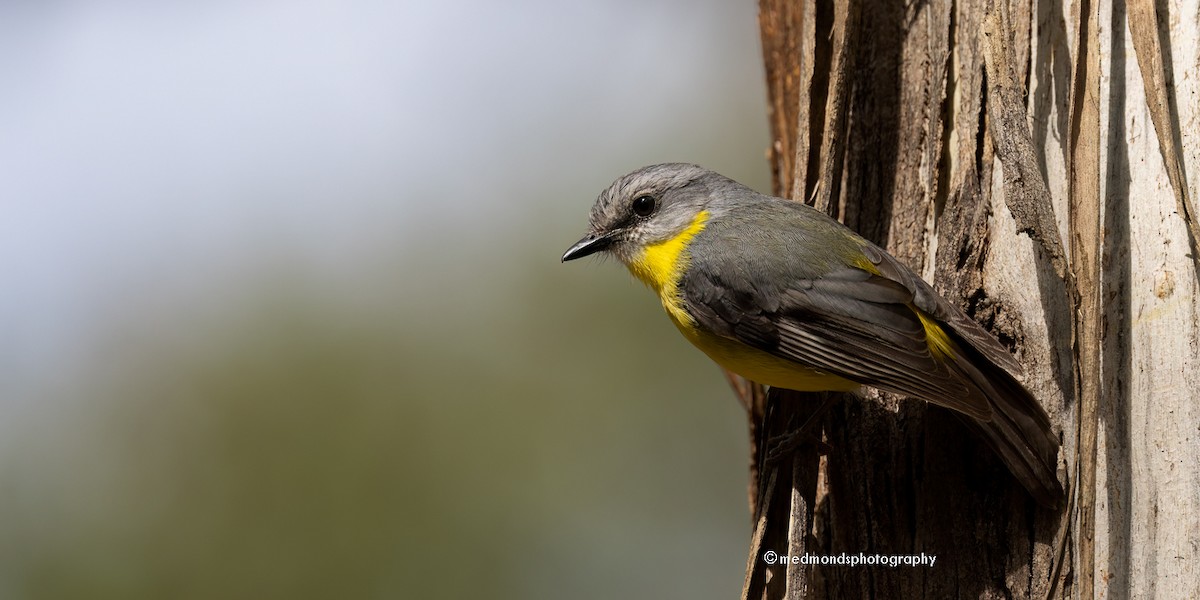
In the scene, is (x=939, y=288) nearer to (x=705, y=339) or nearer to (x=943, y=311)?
(x=943, y=311)

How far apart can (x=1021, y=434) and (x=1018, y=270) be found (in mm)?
463

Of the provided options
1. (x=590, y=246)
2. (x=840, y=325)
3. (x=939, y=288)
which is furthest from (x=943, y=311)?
(x=590, y=246)

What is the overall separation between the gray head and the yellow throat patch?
0.03 m

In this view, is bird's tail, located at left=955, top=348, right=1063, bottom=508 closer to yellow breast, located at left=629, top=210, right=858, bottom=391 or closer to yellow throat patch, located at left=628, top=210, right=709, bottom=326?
yellow breast, located at left=629, top=210, right=858, bottom=391

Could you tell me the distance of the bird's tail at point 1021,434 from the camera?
2.28 metres

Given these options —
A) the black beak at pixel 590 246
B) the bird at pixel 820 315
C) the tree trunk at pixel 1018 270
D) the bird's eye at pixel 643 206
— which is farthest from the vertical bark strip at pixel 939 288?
the black beak at pixel 590 246

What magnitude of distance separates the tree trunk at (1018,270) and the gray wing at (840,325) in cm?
22

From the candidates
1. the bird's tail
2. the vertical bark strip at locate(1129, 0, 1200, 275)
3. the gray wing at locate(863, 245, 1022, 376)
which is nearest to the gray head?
the gray wing at locate(863, 245, 1022, 376)

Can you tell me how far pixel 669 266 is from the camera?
2971mm

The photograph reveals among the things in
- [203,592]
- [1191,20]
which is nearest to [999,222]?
[1191,20]

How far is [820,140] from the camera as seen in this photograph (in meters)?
2.99

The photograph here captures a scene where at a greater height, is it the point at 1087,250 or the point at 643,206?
the point at 643,206

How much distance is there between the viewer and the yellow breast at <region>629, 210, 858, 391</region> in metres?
2.61

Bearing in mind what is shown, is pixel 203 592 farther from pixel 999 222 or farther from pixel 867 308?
pixel 999 222
